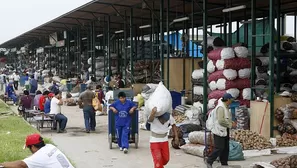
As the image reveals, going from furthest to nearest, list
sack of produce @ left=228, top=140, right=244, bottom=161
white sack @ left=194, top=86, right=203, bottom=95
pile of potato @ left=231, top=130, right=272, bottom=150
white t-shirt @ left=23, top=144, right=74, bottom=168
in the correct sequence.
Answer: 1. white sack @ left=194, top=86, right=203, bottom=95
2. pile of potato @ left=231, top=130, right=272, bottom=150
3. sack of produce @ left=228, top=140, right=244, bottom=161
4. white t-shirt @ left=23, top=144, right=74, bottom=168

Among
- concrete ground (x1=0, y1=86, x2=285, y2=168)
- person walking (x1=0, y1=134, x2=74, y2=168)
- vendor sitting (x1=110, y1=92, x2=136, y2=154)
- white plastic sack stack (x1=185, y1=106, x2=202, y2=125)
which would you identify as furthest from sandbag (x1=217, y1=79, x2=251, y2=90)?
person walking (x1=0, y1=134, x2=74, y2=168)

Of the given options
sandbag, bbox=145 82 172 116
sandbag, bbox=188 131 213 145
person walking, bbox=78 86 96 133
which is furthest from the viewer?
person walking, bbox=78 86 96 133

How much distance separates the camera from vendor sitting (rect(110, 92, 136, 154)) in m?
10.7

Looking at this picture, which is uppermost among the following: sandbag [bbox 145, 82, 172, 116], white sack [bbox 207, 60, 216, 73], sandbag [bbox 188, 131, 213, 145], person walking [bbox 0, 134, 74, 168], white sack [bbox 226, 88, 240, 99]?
white sack [bbox 207, 60, 216, 73]

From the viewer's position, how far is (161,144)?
795 cm

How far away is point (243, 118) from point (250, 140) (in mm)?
1767

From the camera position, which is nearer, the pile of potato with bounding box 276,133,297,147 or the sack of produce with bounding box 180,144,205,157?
the sack of produce with bounding box 180,144,205,157

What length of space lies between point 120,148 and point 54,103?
405 centimetres

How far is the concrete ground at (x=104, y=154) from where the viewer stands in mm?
9445

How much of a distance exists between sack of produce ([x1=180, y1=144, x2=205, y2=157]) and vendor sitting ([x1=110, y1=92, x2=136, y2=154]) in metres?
1.37

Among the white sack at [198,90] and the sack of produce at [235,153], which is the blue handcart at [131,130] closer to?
the sack of produce at [235,153]

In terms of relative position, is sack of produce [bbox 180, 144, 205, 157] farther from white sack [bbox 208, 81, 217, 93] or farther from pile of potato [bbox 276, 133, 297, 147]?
white sack [bbox 208, 81, 217, 93]

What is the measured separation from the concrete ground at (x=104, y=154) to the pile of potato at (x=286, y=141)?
0.93 m

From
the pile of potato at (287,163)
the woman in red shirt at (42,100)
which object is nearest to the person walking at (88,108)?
the woman in red shirt at (42,100)
